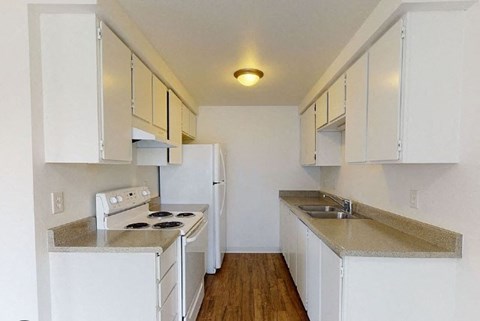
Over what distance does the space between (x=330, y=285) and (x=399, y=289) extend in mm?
392

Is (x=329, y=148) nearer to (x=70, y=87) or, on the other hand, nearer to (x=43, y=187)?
(x=70, y=87)

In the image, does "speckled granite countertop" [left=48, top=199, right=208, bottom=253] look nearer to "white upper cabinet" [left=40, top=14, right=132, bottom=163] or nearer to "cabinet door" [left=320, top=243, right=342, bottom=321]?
"white upper cabinet" [left=40, top=14, right=132, bottom=163]

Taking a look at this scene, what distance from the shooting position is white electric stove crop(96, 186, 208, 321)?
201cm

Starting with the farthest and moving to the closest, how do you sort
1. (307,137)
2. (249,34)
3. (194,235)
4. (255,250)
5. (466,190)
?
(255,250) → (307,137) → (194,235) → (249,34) → (466,190)

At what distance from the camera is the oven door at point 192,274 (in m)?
2.04

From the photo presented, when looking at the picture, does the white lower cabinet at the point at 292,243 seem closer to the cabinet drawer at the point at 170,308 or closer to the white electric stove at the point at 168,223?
the white electric stove at the point at 168,223

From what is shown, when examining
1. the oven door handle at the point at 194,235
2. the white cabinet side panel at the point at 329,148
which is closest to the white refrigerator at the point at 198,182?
the oven door handle at the point at 194,235

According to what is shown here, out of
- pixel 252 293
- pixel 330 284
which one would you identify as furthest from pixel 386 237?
pixel 252 293

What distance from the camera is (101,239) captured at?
173 centimetres

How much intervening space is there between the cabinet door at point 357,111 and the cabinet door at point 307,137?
1.27m

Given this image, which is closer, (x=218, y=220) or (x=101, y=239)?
(x=101, y=239)

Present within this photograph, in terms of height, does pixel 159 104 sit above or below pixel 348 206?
above

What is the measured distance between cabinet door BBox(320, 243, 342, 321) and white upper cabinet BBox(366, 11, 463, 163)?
0.71m

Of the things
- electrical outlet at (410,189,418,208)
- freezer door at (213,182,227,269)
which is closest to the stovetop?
freezer door at (213,182,227,269)
